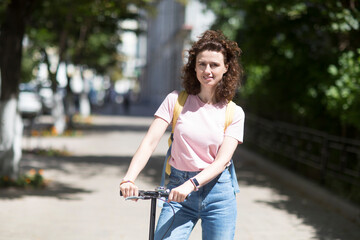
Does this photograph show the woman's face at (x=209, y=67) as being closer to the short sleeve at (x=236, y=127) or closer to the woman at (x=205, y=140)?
the woman at (x=205, y=140)

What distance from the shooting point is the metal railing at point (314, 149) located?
9.91 metres

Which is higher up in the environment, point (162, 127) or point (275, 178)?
point (162, 127)

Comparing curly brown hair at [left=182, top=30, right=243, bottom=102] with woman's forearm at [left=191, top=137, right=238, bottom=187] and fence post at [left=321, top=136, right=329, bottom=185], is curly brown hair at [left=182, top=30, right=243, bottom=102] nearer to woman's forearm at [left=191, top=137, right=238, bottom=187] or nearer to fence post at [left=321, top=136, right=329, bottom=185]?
woman's forearm at [left=191, top=137, right=238, bottom=187]

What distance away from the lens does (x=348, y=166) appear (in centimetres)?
1026

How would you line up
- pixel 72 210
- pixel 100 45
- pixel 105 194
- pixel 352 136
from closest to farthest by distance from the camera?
pixel 72 210, pixel 105 194, pixel 352 136, pixel 100 45

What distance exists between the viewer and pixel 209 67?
3402mm

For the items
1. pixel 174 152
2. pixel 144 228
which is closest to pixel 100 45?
pixel 144 228

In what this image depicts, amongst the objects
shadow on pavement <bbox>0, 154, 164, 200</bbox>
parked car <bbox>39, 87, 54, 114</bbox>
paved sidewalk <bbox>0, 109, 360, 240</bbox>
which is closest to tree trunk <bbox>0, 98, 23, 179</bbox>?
shadow on pavement <bbox>0, 154, 164, 200</bbox>

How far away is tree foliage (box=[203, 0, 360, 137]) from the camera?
10.1 metres

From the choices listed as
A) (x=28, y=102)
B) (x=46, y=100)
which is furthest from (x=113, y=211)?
(x=46, y=100)

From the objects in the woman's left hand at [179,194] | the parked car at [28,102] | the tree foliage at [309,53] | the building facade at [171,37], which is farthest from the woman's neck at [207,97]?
the building facade at [171,37]

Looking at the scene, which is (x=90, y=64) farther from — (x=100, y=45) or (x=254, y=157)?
(x=254, y=157)

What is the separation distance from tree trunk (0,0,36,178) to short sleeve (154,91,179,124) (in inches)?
288

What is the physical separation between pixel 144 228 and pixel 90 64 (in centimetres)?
2577
